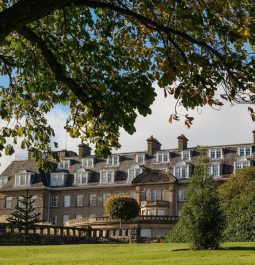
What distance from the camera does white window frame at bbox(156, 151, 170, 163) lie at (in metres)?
68.9

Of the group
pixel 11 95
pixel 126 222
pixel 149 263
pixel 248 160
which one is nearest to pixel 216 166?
pixel 248 160

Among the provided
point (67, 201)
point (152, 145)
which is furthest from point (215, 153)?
point (67, 201)

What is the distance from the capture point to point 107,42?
39.2ft

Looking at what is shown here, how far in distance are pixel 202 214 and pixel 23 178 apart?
50.5 metres

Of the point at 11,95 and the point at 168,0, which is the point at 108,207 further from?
the point at 168,0

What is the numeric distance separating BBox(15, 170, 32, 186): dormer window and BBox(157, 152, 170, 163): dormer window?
700 inches

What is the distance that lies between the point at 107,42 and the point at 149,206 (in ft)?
174

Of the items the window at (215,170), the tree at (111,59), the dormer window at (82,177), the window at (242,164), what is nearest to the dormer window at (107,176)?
the dormer window at (82,177)

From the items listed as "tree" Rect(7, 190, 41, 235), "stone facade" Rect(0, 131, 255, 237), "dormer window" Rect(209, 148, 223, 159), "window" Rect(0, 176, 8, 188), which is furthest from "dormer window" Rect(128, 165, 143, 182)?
"tree" Rect(7, 190, 41, 235)

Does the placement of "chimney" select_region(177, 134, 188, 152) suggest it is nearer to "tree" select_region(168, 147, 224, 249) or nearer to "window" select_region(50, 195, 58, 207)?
"window" select_region(50, 195, 58, 207)

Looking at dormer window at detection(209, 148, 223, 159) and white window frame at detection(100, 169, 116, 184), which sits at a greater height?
dormer window at detection(209, 148, 223, 159)

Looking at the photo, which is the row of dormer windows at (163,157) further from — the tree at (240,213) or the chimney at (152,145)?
the tree at (240,213)

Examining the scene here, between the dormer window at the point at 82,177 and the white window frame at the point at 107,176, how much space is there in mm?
2157

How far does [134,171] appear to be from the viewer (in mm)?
69188
